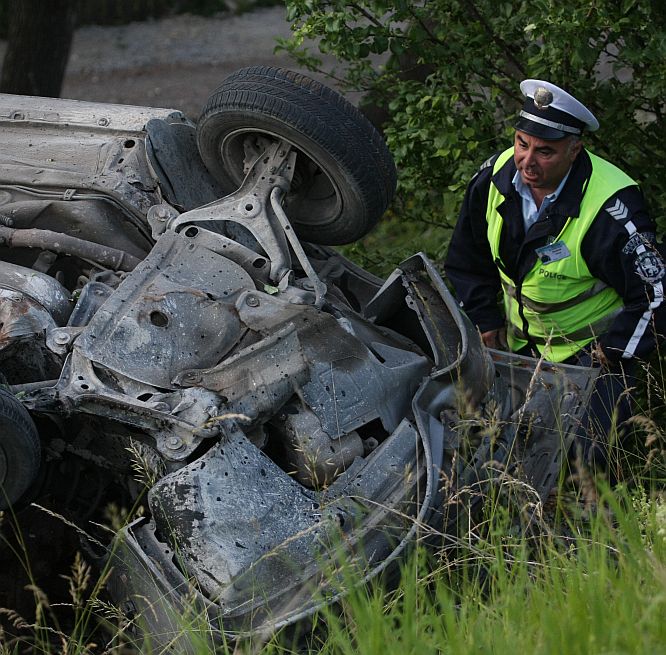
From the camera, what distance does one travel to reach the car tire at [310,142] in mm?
4594

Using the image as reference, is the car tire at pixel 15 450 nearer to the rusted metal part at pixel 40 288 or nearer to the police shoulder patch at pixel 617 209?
the rusted metal part at pixel 40 288

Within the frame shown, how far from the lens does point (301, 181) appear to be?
496 cm

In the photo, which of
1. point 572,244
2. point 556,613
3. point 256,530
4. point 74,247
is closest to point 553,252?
point 572,244

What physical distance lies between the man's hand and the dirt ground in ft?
24.1

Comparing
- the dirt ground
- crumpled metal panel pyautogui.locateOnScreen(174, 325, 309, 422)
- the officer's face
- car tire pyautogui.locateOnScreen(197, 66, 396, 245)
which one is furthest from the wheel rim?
the dirt ground

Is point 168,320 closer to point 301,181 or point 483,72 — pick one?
point 301,181

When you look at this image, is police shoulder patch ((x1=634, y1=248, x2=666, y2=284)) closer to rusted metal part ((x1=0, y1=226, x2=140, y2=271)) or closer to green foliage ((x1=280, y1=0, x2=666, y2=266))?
green foliage ((x1=280, y1=0, x2=666, y2=266))

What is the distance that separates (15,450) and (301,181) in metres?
1.88

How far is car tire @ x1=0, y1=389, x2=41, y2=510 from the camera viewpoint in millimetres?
3648

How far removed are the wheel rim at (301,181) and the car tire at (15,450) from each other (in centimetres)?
171

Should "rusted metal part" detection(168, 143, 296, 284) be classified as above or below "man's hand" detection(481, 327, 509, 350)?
Result: above

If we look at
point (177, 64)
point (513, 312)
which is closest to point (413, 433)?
point (513, 312)

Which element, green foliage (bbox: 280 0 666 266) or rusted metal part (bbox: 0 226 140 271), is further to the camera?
green foliage (bbox: 280 0 666 266)

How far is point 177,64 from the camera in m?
13.4
